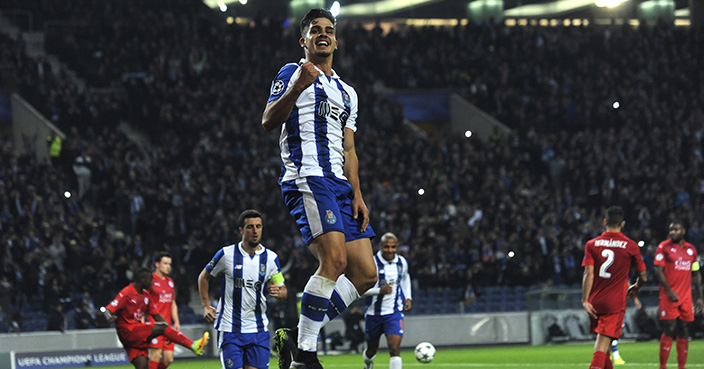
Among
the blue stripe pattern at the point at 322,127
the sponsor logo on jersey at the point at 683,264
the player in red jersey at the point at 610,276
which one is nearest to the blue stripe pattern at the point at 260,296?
the player in red jersey at the point at 610,276

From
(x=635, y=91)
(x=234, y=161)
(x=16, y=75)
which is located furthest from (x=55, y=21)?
(x=635, y=91)

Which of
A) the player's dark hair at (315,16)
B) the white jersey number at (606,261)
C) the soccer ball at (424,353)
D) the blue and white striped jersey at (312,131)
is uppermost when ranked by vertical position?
the player's dark hair at (315,16)

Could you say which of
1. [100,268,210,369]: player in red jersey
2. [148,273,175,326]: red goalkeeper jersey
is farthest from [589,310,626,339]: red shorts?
[148,273,175,326]: red goalkeeper jersey

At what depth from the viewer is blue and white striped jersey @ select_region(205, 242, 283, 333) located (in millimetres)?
10086

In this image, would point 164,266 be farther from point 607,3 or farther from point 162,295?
point 607,3

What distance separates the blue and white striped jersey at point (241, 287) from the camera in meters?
10.1

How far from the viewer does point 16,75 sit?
29156mm

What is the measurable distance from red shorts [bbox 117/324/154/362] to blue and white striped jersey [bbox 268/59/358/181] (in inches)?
289

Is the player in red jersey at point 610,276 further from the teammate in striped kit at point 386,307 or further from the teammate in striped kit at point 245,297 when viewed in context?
the teammate in striped kit at point 386,307

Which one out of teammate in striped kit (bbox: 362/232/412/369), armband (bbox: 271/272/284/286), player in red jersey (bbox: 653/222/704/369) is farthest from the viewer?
teammate in striped kit (bbox: 362/232/412/369)

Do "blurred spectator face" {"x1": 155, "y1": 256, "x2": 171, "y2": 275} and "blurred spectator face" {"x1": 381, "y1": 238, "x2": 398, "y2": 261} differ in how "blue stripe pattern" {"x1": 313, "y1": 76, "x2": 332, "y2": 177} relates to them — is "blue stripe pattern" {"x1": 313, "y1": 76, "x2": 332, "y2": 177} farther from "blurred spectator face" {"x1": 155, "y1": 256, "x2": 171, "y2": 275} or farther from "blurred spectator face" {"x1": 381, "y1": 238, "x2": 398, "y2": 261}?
"blurred spectator face" {"x1": 155, "y1": 256, "x2": 171, "y2": 275}

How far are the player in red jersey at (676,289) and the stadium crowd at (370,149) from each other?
34.5 ft

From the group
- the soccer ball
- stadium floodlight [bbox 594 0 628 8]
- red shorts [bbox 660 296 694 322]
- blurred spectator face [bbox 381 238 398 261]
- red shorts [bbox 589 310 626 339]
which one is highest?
stadium floodlight [bbox 594 0 628 8]

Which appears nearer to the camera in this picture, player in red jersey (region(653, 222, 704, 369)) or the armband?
the armband
